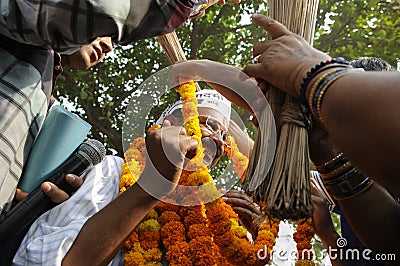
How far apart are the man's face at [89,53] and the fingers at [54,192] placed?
0.46m

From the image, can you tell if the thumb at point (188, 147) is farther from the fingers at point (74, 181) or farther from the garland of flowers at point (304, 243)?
the garland of flowers at point (304, 243)

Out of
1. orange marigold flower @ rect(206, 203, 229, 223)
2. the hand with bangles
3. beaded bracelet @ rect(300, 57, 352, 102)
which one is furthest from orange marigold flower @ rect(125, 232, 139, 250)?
beaded bracelet @ rect(300, 57, 352, 102)

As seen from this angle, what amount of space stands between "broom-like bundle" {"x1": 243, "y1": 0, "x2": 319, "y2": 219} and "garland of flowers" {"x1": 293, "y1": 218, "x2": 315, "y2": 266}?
912mm

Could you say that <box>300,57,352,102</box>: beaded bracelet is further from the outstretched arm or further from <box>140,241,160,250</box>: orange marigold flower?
<box>140,241,160,250</box>: orange marigold flower

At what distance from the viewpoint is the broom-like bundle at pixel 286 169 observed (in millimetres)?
1281

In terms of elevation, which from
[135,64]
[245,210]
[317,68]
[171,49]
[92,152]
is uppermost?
[135,64]

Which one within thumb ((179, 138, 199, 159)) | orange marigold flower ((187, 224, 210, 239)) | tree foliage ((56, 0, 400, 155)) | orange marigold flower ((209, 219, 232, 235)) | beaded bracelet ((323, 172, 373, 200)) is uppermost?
tree foliage ((56, 0, 400, 155))

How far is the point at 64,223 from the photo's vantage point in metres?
1.86

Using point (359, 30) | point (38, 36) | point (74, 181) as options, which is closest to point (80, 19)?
point (38, 36)

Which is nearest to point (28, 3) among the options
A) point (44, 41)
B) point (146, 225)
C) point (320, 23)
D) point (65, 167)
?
point (44, 41)

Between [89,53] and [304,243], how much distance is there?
1.17m

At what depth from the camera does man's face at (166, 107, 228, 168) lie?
252 centimetres

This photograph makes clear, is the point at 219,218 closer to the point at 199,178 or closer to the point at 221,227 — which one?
the point at 221,227

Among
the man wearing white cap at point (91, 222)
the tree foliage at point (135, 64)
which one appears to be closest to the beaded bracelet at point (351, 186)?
the man wearing white cap at point (91, 222)
